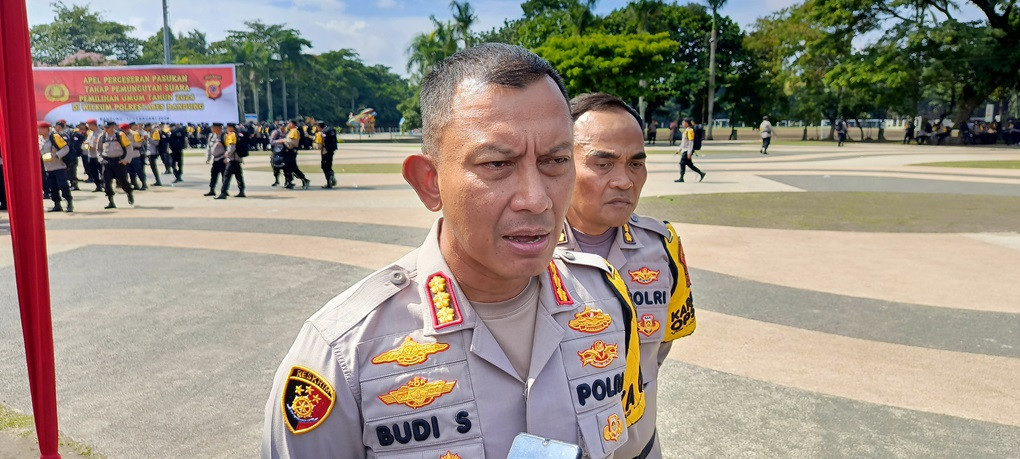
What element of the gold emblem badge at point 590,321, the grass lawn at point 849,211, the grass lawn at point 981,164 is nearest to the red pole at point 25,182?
the gold emblem badge at point 590,321

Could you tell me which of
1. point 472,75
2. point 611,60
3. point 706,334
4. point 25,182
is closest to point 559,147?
point 472,75

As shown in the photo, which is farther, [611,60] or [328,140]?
[611,60]

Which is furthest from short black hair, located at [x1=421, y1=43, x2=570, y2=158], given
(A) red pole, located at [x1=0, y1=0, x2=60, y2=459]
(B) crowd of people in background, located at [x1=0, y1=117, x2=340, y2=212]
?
(B) crowd of people in background, located at [x1=0, y1=117, x2=340, y2=212]

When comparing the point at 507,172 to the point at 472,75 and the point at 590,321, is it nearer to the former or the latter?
the point at 472,75

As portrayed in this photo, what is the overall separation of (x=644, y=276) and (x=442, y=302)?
3.66 feet

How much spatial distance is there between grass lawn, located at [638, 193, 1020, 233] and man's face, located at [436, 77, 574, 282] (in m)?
10.0

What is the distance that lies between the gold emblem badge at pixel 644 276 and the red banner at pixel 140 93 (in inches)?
1053

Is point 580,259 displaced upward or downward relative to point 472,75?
downward

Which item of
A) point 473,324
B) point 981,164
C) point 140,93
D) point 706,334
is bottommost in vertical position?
point 706,334

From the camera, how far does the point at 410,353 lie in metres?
1.36

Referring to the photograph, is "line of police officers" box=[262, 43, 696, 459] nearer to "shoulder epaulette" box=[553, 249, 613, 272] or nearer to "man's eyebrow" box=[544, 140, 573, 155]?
"man's eyebrow" box=[544, 140, 573, 155]

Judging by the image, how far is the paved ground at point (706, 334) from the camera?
3.95 meters

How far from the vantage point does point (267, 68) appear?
62.6 metres

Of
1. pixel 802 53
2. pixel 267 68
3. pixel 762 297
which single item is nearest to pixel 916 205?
pixel 762 297
